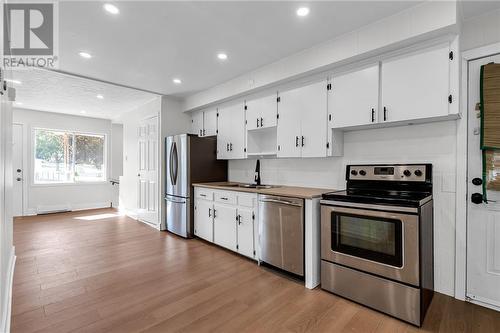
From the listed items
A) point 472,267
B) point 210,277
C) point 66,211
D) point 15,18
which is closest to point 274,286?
point 210,277

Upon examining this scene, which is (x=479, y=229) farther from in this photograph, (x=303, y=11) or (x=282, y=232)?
(x=303, y=11)

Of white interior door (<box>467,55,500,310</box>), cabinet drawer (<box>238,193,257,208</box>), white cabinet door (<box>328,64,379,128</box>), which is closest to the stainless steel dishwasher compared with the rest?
cabinet drawer (<box>238,193,257,208</box>)

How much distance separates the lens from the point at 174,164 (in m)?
4.43

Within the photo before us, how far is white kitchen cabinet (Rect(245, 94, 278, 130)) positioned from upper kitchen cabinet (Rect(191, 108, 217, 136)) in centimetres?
91

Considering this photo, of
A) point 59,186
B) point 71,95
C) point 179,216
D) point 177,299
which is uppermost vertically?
point 71,95

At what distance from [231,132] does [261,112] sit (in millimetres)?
732

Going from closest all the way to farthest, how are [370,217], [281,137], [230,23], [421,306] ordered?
[421,306], [370,217], [230,23], [281,137]

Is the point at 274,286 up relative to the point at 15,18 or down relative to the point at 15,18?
down

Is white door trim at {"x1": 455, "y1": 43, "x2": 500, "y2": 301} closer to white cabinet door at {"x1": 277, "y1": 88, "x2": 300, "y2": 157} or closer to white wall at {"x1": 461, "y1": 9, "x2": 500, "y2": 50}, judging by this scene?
white wall at {"x1": 461, "y1": 9, "x2": 500, "y2": 50}

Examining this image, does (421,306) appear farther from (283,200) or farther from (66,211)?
(66,211)

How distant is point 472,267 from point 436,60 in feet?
6.18

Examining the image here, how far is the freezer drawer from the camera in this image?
13.7ft

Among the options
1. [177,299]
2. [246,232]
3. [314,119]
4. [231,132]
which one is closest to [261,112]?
[231,132]

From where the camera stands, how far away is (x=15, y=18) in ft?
7.45
